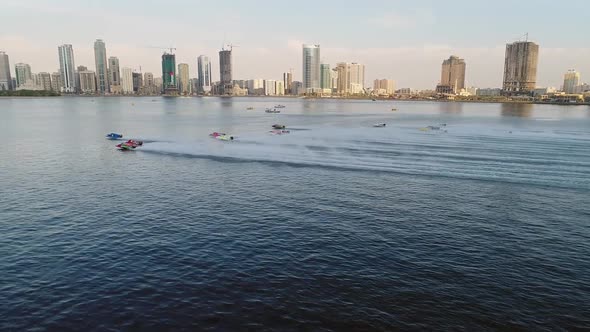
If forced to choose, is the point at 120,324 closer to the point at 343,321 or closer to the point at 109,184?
the point at 343,321

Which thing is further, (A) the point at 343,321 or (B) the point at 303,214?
(B) the point at 303,214

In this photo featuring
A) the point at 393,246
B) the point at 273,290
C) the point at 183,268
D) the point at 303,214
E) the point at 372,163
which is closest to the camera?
the point at 273,290

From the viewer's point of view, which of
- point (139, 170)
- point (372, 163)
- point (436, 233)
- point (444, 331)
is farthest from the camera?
point (372, 163)

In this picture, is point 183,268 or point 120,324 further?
point 183,268

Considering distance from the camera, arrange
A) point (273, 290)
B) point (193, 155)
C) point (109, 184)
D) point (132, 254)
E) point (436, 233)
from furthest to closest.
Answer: point (193, 155)
point (109, 184)
point (436, 233)
point (132, 254)
point (273, 290)

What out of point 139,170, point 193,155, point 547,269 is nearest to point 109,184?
point 139,170

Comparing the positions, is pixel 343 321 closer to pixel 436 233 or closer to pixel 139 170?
pixel 436 233

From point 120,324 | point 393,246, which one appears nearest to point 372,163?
point 393,246
